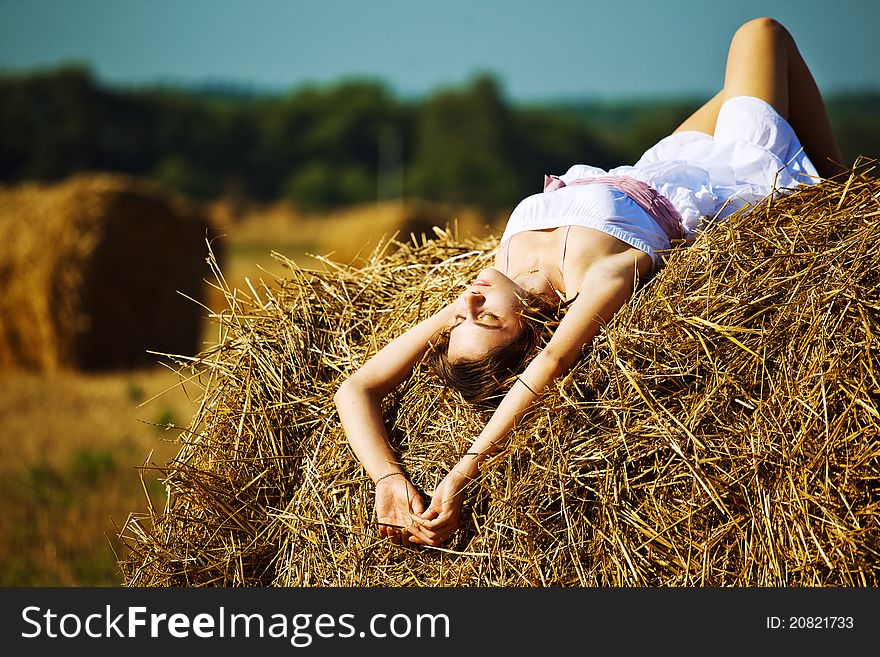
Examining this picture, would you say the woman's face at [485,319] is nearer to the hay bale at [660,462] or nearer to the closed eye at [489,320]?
the closed eye at [489,320]

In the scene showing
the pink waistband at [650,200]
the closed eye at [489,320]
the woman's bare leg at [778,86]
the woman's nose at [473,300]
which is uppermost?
the woman's bare leg at [778,86]

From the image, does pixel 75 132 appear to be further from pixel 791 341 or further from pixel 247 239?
pixel 791 341

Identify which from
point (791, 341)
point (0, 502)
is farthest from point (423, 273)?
point (0, 502)

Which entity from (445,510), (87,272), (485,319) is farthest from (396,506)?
(87,272)

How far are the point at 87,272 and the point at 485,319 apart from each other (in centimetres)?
768

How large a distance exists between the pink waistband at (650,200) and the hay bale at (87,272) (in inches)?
289

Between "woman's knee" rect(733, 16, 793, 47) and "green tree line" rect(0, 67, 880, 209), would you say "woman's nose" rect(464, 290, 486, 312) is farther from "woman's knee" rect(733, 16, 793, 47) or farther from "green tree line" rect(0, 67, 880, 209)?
"green tree line" rect(0, 67, 880, 209)

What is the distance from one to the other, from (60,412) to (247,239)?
22167mm

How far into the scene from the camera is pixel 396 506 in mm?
2768

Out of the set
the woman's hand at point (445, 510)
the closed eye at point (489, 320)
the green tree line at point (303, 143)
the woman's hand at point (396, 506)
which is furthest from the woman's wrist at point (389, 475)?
the green tree line at point (303, 143)

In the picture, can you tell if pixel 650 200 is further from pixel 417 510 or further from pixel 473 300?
pixel 417 510

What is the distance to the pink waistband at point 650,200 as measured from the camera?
3225mm

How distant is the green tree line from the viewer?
40.4 meters

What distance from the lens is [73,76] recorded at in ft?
144
